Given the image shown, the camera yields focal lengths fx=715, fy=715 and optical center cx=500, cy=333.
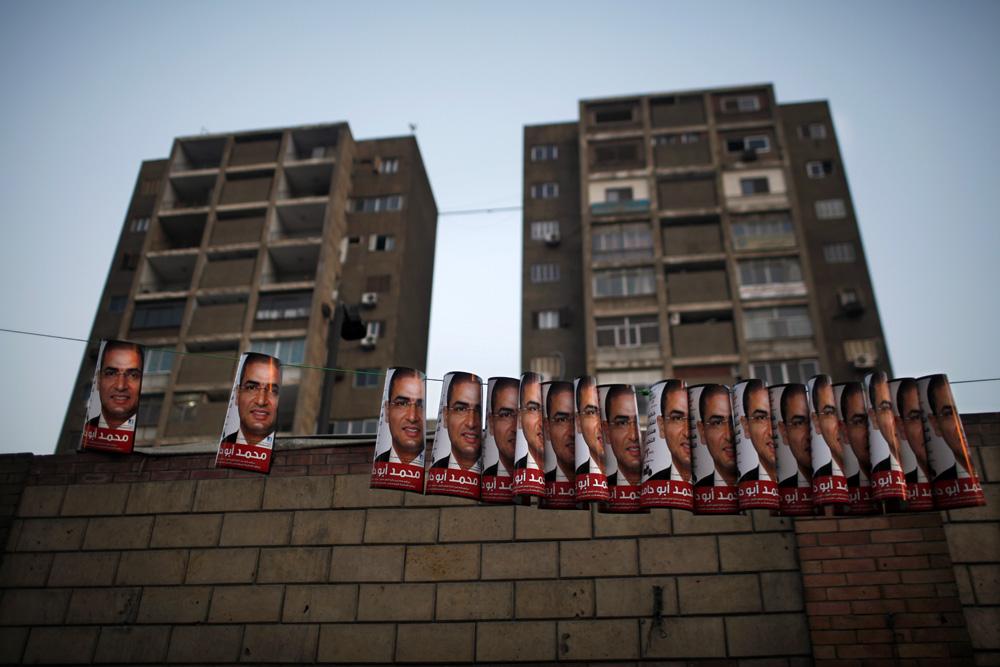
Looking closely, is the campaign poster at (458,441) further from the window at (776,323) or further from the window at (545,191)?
the window at (545,191)

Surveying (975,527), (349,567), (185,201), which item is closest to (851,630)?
(975,527)

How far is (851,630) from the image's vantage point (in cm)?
998

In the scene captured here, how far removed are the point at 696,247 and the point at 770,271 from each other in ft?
13.7

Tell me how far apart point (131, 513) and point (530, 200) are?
36982mm

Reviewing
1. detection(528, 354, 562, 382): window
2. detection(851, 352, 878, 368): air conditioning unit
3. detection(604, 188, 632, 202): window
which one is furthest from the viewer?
detection(604, 188, 632, 202): window

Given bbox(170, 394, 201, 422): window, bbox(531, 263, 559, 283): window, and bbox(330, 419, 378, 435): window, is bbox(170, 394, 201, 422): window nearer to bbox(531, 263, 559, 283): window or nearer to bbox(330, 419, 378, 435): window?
bbox(330, 419, 378, 435): window

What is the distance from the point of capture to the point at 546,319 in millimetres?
42094

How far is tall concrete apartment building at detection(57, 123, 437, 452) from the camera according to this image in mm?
38594

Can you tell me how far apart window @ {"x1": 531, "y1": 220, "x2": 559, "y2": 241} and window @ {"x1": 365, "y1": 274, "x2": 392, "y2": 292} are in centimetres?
938

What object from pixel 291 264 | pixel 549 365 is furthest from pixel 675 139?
pixel 291 264

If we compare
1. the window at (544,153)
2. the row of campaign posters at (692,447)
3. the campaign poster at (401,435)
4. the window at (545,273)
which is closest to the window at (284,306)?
the window at (545,273)

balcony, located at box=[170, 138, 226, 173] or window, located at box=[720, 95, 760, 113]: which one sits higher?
window, located at box=[720, 95, 760, 113]

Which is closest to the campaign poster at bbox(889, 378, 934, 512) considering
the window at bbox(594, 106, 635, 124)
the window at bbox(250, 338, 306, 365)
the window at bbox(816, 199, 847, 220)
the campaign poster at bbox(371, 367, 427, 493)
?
the campaign poster at bbox(371, 367, 427, 493)

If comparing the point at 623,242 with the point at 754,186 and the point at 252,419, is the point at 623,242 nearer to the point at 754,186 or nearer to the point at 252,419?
the point at 754,186
